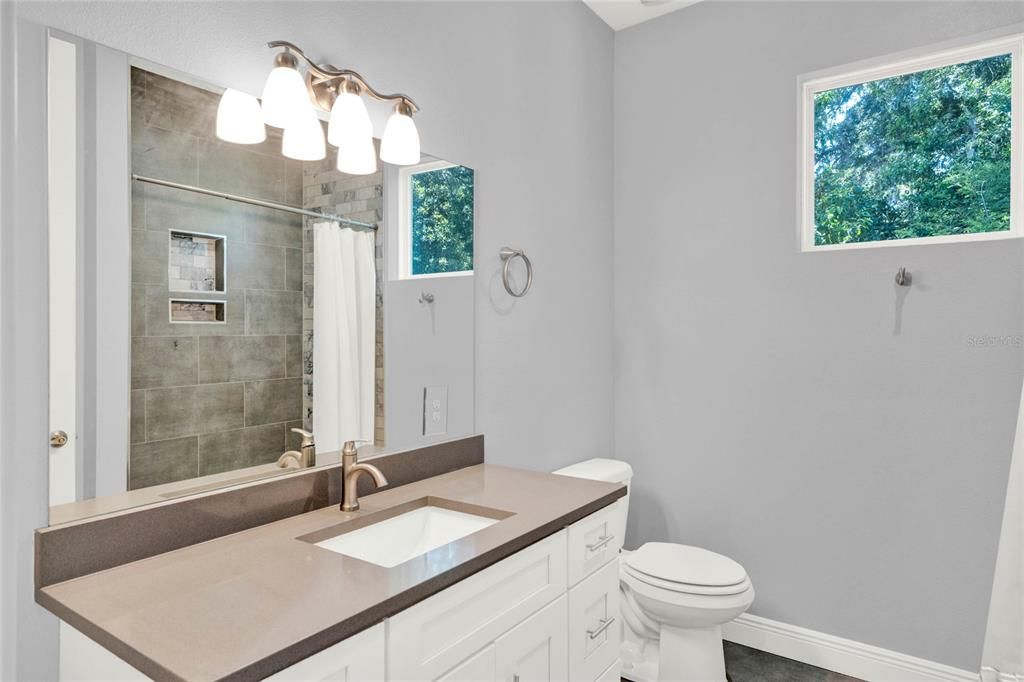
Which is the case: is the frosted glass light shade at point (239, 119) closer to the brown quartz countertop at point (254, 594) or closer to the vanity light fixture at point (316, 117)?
the vanity light fixture at point (316, 117)

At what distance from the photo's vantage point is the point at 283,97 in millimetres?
1456

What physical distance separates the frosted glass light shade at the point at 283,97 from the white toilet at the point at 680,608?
1598mm

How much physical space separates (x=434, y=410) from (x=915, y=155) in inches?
83.7

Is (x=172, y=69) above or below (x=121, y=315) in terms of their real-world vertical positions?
above

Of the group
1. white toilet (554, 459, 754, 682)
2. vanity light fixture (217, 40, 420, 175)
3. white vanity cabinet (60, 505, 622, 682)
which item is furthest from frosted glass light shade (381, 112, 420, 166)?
white toilet (554, 459, 754, 682)

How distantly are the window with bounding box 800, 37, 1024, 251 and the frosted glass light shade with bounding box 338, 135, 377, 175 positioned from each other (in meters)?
1.85

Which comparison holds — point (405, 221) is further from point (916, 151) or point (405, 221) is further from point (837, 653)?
point (837, 653)

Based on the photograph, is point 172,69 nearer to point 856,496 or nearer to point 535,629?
point 535,629

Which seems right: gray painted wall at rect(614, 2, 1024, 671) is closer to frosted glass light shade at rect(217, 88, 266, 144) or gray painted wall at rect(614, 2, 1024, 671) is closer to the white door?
frosted glass light shade at rect(217, 88, 266, 144)

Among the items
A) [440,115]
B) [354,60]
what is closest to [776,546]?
[440,115]

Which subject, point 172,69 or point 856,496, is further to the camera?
point 856,496

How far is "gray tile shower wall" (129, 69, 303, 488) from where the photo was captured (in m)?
1.25

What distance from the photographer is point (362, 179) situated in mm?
1702

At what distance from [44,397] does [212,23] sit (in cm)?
87
